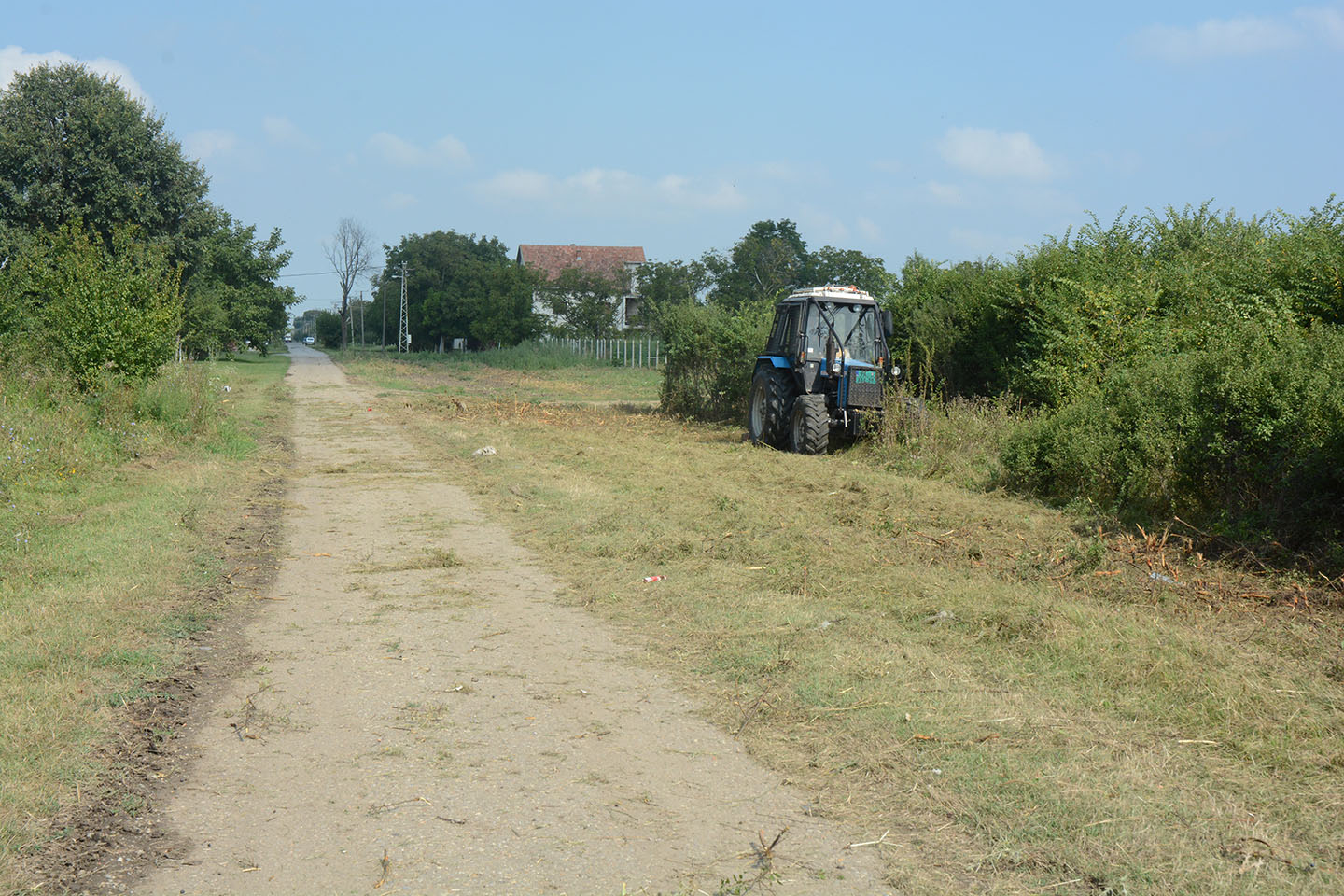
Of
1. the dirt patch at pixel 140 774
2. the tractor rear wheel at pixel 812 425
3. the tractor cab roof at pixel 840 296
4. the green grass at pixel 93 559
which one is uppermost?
the tractor cab roof at pixel 840 296

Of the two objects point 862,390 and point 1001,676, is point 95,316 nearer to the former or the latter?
point 862,390

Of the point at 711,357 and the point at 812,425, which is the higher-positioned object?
the point at 711,357

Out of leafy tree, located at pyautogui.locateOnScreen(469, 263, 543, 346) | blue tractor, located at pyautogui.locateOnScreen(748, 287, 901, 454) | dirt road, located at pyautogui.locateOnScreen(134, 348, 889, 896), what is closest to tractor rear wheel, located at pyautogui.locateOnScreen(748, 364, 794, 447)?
blue tractor, located at pyautogui.locateOnScreen(748, 287, 901, 454)

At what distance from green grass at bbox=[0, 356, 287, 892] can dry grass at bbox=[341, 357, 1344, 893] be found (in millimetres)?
2946

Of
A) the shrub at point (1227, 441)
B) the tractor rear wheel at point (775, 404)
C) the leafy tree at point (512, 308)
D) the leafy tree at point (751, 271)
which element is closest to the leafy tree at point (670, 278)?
the leafy tree at point (751, 271)

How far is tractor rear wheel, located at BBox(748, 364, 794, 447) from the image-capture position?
17438mm

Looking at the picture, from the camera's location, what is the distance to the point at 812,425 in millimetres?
16047

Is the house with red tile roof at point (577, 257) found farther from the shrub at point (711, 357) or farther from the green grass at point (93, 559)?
the green grass at point (93, 559)

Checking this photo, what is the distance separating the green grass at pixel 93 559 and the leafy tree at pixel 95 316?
48cm

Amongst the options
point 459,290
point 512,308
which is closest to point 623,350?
point 512,308

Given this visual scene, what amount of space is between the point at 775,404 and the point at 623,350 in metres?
39.8

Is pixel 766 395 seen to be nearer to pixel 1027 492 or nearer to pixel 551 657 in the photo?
pixel 1027 492

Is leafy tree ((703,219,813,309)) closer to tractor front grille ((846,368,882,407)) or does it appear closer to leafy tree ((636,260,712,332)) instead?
leafy tree ((636,260,712,332))

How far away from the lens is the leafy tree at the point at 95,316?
15812 mm
